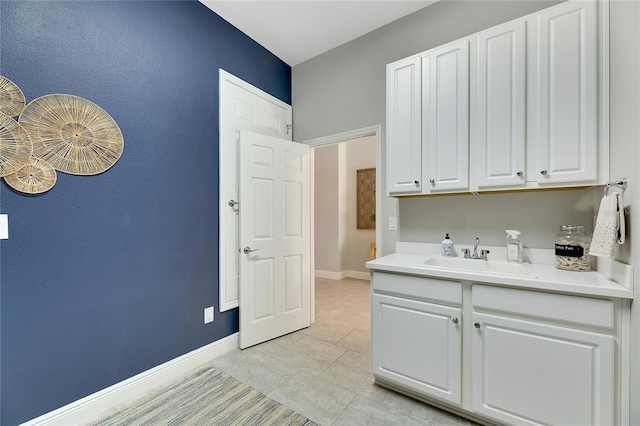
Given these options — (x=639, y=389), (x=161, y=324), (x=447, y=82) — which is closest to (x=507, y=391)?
(x=639, y=389)

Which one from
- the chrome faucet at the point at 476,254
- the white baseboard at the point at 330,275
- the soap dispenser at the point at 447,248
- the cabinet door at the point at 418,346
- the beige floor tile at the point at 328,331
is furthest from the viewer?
the white baseboard at the point at 330,275

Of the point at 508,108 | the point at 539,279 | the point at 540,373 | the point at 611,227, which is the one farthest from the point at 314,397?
the point at 508,108

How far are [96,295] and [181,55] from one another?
73.8 inches

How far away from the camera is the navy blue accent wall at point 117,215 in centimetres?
143

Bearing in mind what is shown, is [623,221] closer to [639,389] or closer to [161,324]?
[639,389]

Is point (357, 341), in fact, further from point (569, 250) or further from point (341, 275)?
point (341, 275)

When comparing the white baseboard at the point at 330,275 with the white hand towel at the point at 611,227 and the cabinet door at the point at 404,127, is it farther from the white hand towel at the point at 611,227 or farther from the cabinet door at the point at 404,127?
the white hand towel at the point at 611,227

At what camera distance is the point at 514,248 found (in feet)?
5.88

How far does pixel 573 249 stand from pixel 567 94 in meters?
0.88

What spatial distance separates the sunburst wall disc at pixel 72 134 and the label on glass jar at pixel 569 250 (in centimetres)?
286

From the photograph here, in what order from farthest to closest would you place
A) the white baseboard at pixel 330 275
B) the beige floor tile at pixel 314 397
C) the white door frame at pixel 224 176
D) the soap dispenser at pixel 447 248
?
the white baseboard at pixel 330 275 → the white door frame at pixel 224 176 → the soap dispenser at pixel 447 248 → the beige floor tile at pixel 314 397

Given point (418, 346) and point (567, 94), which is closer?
point (567, 94)

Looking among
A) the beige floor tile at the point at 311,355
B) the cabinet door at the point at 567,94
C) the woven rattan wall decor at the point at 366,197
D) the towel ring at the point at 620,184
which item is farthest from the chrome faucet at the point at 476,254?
the woven rattan wall decor at the point at 366,197

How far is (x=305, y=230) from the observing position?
9.80 ft
